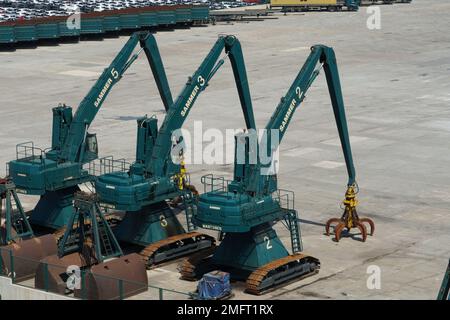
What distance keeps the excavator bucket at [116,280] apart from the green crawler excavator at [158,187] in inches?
121

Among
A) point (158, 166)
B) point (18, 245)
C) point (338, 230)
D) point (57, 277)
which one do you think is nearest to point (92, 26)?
point (158, 166)

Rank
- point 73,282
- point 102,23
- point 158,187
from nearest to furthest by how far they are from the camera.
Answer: point 73,282 < point 158,187 < point 102,23

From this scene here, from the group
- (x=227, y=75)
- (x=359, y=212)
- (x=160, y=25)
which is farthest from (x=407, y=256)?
(x=160, y=25)

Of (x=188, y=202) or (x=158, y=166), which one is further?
(x=188, y=202)

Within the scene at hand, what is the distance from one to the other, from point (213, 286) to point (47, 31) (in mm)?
69095

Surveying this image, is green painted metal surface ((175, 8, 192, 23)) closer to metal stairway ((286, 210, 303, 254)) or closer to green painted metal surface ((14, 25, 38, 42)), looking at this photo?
green painted metal surface ((14, 25, 38, 42))

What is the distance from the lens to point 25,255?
120 ft

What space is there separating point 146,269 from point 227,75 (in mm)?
47737

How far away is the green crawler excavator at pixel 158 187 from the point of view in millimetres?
38156

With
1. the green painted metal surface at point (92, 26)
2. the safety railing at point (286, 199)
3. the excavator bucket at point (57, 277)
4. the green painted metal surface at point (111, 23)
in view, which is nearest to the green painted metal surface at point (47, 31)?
the green painted metal surface at point (92, 26)

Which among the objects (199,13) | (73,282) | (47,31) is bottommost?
(73,282)

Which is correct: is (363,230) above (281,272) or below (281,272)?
above

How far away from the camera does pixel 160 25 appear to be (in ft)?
356

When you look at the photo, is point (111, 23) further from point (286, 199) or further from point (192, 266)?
point (192, 266)
